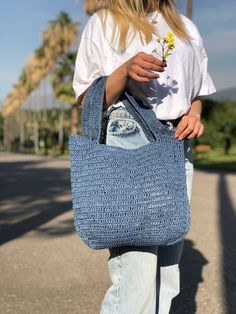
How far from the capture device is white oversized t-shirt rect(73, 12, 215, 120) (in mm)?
2070

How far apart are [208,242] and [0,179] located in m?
9.68

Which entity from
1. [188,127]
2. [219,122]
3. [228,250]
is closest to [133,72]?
[188,127]

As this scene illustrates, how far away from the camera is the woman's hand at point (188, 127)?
81.8 inches

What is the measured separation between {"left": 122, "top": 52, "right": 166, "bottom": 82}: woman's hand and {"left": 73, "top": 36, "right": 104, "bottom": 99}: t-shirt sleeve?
220 mm

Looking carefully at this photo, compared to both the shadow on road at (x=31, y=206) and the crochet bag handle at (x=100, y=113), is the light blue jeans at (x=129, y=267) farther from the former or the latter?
the shadow on road at (x=31, y=206)

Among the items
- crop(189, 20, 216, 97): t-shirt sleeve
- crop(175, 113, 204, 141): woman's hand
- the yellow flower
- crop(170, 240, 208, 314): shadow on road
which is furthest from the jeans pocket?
crop(170, 240, 208, 314): shadow on road

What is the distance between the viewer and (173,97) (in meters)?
2.12

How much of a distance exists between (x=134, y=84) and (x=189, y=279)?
269 cm

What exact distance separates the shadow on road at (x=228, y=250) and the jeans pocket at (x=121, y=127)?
1995 millimetres

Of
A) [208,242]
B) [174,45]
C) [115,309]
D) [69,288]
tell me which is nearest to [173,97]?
[174,45]

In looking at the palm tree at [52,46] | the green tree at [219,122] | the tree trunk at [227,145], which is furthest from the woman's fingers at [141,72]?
the palm tree at [52,46]

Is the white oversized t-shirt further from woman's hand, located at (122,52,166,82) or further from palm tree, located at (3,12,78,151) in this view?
palm tree, located at (3,12,78,151)

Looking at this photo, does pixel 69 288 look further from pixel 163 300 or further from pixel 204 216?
pixel 204 216

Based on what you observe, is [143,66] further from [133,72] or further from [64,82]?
[64,82]
